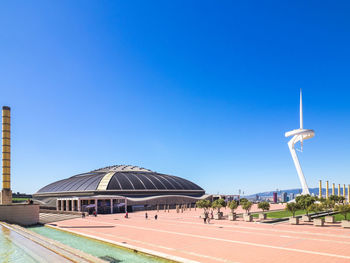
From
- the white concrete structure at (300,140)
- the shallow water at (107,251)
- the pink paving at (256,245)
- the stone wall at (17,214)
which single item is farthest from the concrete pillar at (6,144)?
the white concrete structure at (300,140)

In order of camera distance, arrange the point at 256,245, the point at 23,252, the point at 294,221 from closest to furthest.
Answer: the point at 23,252
the point at 256,245
the point at 294,221

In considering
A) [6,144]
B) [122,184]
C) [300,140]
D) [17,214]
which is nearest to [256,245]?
[17,214]

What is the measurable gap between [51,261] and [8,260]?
15.8ft

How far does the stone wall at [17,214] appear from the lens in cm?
4597

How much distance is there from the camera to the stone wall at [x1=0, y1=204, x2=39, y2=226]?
151ft

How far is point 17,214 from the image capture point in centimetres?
4609

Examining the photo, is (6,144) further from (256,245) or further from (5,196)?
(256,245)

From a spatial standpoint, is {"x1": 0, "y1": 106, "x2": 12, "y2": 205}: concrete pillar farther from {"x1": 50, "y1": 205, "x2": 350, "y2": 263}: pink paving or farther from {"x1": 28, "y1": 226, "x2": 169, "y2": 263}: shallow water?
{"x1": 50, "y1": 205, "x2": 350, "y2": 263}: pink paving

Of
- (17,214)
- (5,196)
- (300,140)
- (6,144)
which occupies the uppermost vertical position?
(300,140)

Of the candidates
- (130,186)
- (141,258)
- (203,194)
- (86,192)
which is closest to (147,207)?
(130,186)

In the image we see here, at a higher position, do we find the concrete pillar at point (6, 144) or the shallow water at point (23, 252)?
the concrete pillar at point (6, 144)

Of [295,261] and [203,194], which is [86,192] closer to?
[203,194]

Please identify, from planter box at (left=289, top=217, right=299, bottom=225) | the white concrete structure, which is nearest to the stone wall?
planter box at (left=289, top=217, right=299, bottom=225)

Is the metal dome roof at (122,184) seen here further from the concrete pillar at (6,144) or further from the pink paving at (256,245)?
the pink paving at (256,245)
